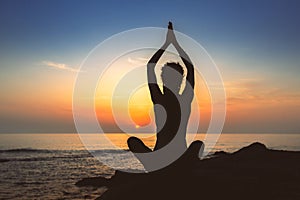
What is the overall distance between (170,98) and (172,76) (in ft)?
1.62

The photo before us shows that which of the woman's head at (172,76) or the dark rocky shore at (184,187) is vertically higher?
the woman's head at (172,76)

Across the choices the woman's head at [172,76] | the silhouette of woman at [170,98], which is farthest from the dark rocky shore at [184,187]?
the woman's head at [172,76]

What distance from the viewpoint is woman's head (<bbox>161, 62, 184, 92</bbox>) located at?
8.05m

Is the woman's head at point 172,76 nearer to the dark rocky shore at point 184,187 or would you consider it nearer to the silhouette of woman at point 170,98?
the silhouette of woman at point 170,98

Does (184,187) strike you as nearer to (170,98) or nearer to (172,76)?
(170,98)

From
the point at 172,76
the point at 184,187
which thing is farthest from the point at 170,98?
the point at 184,187

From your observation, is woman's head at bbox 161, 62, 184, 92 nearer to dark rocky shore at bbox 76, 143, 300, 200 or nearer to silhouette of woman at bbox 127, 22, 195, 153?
silhouette of woman at bbox 127, 22, 195, 153

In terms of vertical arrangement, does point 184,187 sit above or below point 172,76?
below

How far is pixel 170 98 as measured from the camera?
8180 millimetres

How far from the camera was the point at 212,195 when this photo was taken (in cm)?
899

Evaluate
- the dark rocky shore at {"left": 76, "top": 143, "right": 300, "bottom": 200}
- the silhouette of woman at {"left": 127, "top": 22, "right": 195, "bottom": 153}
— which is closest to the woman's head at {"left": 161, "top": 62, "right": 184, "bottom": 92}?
the silhouette of woman at {"left": 127, "top": 22, "right": 195, "bottom": 153}

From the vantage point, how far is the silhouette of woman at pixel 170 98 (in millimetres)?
8109

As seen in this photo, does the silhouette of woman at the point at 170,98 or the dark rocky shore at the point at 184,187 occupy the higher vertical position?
the silhouette of woman at the point at 170,98

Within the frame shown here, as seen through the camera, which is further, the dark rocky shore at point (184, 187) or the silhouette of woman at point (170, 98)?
the dark rocky shore at point (184, 187)
